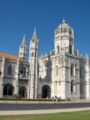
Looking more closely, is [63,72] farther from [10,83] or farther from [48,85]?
[10,83]

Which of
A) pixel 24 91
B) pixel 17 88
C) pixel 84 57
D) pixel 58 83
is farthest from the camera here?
pixel 84 57

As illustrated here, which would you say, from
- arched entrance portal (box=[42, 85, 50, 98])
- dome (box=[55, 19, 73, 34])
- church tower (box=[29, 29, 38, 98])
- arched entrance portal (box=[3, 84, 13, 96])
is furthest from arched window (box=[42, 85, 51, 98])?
dome (box=[55, 19, 73, 34])

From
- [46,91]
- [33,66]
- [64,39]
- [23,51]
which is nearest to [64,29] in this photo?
[64,39]

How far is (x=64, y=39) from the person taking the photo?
62281 millimetres

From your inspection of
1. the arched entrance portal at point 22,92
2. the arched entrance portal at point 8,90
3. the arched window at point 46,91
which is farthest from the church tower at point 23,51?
the arched entrance portal at point 8,90

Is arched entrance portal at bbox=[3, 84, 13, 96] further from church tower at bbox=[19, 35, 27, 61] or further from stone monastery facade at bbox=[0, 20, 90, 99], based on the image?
church tower at bbox=[19, 35, 27, 61]

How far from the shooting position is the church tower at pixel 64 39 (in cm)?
6159

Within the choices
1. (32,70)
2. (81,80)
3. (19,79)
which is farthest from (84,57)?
(19,79)

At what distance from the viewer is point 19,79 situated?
5025 cm

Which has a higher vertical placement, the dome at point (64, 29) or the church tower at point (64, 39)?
the dome at point (64, 29)

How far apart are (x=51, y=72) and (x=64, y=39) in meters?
13.5

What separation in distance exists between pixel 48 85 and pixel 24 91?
9664mm

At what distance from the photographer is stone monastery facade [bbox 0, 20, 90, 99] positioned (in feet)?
162

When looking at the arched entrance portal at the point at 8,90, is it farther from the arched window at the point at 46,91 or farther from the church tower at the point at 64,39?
the church tower at the point at 64,39
